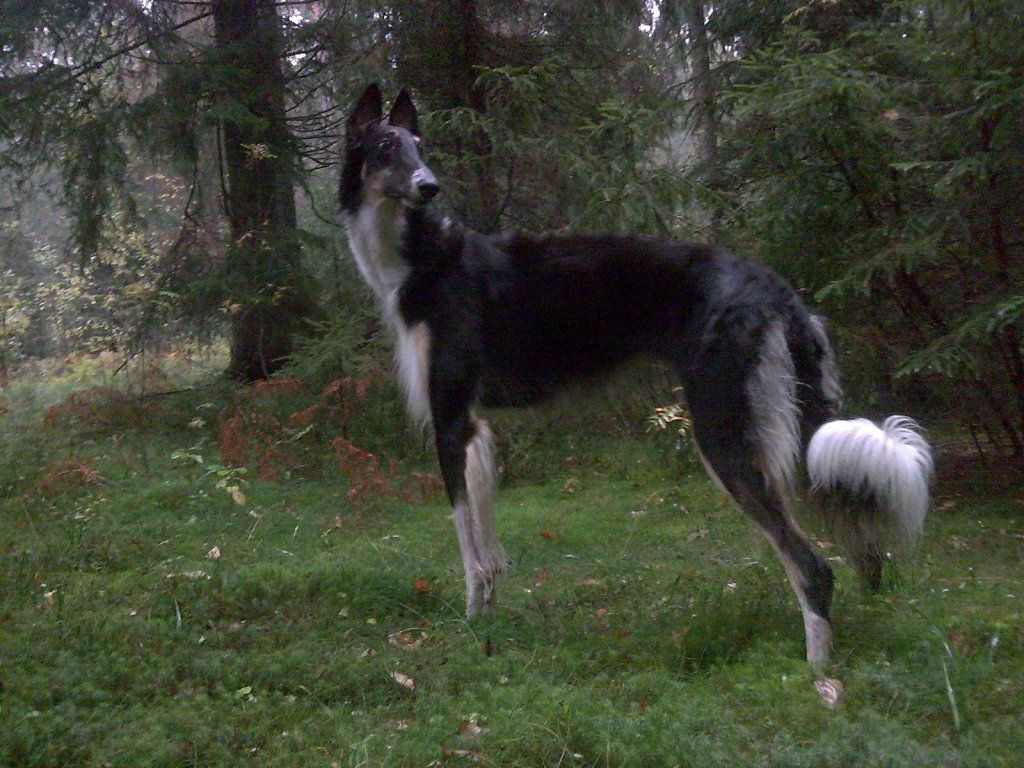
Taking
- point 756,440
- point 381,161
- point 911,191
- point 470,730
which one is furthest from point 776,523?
point 911,191

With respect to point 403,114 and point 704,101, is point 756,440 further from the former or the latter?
point 704,101

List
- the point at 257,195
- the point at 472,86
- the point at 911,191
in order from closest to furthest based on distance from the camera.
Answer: the point at 911,191
the point at 472,86
the point at 257,195

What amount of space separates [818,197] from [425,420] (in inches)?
150

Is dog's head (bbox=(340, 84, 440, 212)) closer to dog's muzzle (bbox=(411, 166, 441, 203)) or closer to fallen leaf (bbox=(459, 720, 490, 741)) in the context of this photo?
dog's muzzle (bbox=(411, 166, 441, 203))

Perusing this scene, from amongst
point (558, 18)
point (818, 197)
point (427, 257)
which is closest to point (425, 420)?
point (427, 257)

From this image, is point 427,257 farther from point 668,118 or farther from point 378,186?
point 668,118

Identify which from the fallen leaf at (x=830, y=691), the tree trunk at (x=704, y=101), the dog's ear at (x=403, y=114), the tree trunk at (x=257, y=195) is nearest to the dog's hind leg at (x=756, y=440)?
the fallen leaf at (x=830, y=691)

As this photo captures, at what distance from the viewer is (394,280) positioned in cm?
492

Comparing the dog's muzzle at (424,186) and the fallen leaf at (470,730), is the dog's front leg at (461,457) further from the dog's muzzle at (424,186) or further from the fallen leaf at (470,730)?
the fallen leaf at (470,730)

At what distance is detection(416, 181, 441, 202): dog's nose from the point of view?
4.74 metres

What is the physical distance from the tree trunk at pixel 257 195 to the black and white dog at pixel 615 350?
4.19m

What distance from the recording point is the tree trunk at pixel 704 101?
8.44 m

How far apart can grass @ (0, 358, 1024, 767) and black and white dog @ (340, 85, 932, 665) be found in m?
0.43

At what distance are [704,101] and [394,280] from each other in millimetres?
5274
